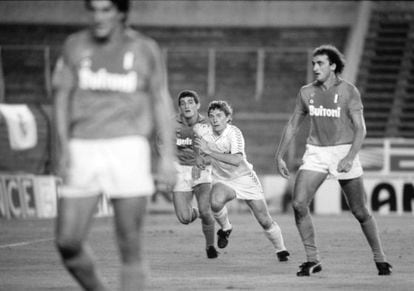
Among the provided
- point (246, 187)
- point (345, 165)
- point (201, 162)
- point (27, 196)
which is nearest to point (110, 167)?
point (345, 165)

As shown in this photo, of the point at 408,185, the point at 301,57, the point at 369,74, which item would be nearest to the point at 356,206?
the point at 408,185

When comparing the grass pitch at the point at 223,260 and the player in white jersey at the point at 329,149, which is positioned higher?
the player in white jersey at the point at 329,149

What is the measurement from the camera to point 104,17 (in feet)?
25.0

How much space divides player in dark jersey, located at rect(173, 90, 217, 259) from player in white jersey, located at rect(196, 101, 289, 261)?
0.22 m

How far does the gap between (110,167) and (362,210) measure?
4988 millimetres

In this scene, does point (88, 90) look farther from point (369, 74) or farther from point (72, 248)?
point (369, 74)

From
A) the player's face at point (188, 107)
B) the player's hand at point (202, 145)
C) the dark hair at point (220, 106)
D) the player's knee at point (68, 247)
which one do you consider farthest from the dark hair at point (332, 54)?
the player's knee at point (68, 247)

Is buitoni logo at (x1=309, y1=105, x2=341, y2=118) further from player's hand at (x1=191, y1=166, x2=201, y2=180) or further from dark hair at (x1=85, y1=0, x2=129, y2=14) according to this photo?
dark hair at (x1=85, y1=0, x2=129, y2=14)

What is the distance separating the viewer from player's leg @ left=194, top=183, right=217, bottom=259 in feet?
47.7

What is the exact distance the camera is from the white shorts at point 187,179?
1527 cm

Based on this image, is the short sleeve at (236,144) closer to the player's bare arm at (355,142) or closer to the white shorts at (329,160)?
the white shorts at (329,160)

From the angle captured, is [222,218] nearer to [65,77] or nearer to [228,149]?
[228,149]

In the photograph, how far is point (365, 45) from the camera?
35.6 meters

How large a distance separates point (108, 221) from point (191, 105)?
938 centimetres
